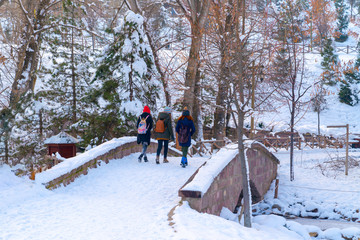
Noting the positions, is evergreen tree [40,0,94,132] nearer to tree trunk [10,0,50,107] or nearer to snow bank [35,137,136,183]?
tree trunk [10,0,50,107]

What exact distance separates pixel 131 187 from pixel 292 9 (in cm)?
879

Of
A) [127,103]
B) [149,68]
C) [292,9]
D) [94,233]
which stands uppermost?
[292,9]

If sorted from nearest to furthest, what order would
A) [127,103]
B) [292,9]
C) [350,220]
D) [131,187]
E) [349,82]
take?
[131,187]
[350,220]
[292,9]
[127,103]
[349,82]

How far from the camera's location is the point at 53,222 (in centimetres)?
589

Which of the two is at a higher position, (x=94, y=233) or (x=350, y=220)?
(x=94, y=233)

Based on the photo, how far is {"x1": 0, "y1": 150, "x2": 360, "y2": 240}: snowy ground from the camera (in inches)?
218

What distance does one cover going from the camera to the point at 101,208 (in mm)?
6898

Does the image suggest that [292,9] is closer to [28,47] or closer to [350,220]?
[350,220]

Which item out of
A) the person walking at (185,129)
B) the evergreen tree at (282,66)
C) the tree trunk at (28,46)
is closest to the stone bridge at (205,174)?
the person walking at (185,129)

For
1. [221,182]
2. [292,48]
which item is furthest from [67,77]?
[221,182]

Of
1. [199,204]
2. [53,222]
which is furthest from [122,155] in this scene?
[53,222]

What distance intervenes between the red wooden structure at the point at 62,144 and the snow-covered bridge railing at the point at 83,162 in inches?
95.9

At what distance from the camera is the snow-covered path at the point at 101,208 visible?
18.1ft

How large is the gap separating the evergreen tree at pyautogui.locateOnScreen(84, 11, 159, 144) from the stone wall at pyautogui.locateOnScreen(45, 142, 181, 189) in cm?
209
